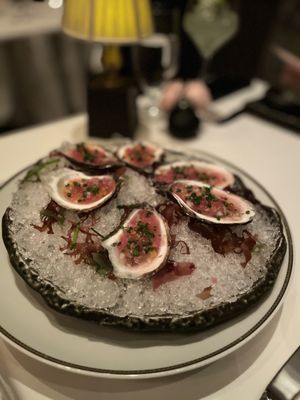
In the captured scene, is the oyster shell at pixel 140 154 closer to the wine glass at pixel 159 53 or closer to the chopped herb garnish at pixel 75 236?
the chopped herb garnish at pixel 75 236

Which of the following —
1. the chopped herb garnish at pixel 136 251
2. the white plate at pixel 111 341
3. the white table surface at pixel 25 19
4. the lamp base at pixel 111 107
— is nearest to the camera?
the white plate at pixel 111 341

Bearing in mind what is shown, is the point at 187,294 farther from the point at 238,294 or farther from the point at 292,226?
the point at 292,226

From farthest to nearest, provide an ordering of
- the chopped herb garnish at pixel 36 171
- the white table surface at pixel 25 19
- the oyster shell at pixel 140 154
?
the white table surface at pixel 25 19, the oyster shell at pixel 140 154, the chopped herb garnish at pixel 36 171

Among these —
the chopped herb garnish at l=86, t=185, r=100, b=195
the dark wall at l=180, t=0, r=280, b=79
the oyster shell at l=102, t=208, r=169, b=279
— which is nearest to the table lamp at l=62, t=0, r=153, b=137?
the chopped herb garnish at l=86, t=185, r=100, b=195

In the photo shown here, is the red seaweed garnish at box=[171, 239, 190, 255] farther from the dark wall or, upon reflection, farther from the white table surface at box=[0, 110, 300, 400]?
the dark wall

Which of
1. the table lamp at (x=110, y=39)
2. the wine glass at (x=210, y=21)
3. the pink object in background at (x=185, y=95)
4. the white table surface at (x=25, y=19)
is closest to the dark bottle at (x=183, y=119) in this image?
the pink object in background at (x=185, y=95)

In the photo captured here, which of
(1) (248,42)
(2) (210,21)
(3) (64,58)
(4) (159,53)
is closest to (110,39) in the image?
(4) (159,53)
